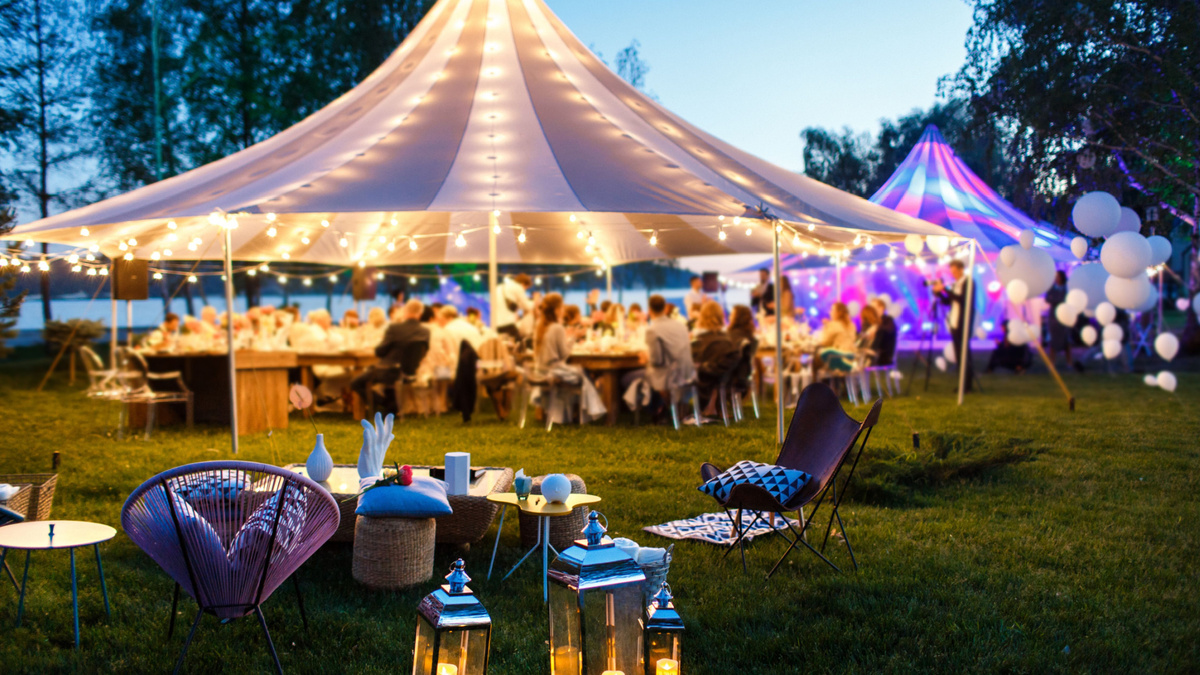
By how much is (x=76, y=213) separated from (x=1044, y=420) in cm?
828

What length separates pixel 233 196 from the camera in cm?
535

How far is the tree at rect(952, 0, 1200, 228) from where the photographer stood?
8984 millimetres

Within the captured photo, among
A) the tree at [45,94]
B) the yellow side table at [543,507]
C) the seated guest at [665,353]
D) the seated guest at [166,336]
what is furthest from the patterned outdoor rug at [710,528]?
the tree at [45,94]

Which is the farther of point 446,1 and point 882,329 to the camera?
point 882,329

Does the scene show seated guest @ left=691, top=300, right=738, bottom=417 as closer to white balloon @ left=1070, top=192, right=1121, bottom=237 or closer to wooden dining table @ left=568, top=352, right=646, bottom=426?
wooden dining table @ left=568, top=352, right=646, bottom=426

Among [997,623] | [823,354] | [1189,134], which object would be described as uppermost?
[1189,134]

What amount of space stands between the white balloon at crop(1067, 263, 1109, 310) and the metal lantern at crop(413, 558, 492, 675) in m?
8.70

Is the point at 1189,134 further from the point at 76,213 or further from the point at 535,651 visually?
the point at 76,213

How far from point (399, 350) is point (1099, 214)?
6521 millimetres

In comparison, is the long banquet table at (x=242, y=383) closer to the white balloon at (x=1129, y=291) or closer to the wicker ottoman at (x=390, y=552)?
the wicker ottoman at (x=390, y=552)

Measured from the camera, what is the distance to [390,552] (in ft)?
11.6

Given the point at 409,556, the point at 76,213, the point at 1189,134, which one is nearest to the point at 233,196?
the point at 76,213

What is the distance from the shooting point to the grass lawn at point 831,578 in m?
2.91

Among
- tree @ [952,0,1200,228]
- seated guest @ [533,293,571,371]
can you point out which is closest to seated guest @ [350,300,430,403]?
seated guest @ [533,293,571,371]
